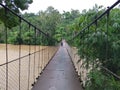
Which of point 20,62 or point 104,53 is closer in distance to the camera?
point 104,53

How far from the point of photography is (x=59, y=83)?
709cm

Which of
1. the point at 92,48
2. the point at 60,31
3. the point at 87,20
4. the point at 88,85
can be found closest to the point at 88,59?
the point at 92,48

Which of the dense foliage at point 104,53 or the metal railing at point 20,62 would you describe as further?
the metal railing at point 20,62

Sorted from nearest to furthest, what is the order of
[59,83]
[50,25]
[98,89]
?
[98,89] < [59,83] < [50,25]

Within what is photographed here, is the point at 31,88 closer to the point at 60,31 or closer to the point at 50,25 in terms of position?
the point at 50,25

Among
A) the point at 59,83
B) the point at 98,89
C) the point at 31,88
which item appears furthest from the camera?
the point at 59,83

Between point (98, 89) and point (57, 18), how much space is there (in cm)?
4256

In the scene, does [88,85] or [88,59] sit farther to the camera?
[88,59]

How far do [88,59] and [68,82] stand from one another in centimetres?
222

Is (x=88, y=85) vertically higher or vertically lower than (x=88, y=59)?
lower

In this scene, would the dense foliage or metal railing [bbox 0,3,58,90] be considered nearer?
the dense foliage

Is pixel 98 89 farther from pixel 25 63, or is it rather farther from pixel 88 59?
pixel 25 63

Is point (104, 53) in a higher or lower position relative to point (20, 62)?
higher

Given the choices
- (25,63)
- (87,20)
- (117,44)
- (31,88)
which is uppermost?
(87,20)
